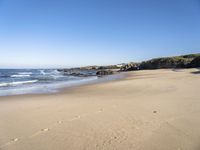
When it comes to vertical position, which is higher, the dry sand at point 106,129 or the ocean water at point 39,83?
the dry sand at point 106,129

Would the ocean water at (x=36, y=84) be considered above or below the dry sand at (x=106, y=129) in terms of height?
below

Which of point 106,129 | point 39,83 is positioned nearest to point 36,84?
point 39,83

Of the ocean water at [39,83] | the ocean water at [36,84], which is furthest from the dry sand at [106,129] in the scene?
the ocean water at [36,84]

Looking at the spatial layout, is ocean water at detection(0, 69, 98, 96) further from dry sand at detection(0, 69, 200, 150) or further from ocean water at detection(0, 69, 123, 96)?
dry sand at detection(0, 69, 200, 150)

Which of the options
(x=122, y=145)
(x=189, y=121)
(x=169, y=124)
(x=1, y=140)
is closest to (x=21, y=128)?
(x=1, y=140)

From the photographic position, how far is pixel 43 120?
5402 mm

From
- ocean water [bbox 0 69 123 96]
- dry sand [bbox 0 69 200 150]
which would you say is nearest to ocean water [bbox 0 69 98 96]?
ocean water [bbox 0 69 123 96]

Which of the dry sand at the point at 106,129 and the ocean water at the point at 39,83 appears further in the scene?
the ocean water at the point at 39,83

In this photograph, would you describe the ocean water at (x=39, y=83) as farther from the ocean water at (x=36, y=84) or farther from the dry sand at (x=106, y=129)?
the dry sand at (x=106, y=129)

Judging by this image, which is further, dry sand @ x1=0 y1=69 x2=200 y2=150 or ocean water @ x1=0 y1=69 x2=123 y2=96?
ocean water @ x1=0 y1=69 x2=123 y2=96

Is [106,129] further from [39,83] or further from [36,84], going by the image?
[39,83]

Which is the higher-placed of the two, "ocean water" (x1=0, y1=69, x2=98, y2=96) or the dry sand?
the dry sand

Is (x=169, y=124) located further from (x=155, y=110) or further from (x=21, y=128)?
(x=21, y=128)

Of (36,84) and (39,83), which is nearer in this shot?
(36,84)
